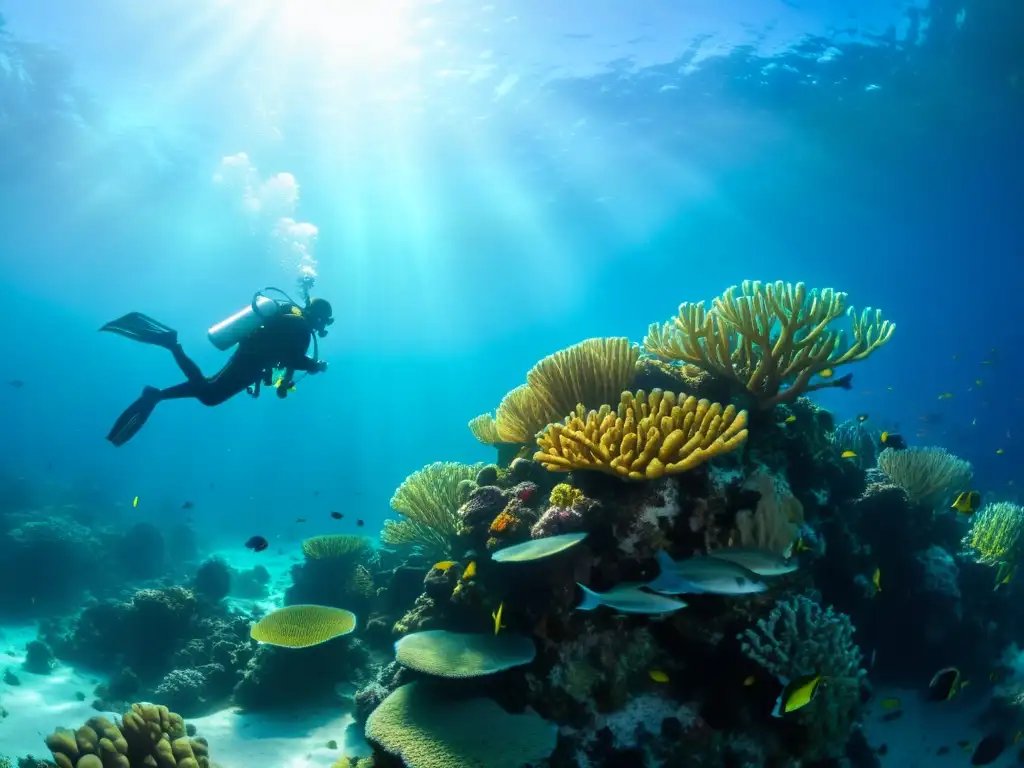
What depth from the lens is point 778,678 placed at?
3.93 meters

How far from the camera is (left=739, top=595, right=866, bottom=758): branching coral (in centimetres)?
394

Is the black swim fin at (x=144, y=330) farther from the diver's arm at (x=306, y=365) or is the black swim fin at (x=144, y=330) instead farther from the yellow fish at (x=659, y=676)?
the yellow fish at (x=659, y=676)

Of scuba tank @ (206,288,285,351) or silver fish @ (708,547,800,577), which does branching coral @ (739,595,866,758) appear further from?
scuba tank @ (206,288,285,351)

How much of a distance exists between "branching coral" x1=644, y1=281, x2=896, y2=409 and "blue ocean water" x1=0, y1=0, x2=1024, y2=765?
473 inches

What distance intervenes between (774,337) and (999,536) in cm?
659

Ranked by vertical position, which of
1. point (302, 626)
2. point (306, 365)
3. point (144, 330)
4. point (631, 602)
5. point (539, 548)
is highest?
point (144, 330)

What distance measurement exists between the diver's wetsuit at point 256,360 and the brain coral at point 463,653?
5.48 meters

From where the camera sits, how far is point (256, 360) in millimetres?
9070

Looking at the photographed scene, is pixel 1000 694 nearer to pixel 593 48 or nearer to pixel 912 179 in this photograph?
pixel 593 48

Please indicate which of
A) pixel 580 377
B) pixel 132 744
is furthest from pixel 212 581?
pixel 580 377

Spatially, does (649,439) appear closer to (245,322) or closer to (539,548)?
(539,548)

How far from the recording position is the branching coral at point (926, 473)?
8031 mm

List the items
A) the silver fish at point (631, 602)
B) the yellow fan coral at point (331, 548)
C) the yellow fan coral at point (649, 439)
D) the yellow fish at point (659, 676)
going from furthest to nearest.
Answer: the yellow fan coral at point (331, 548) < the yellow fan coral at point (649, 439) < the yellow fish at point (659, 676) < the silver fish at point (631, 602)

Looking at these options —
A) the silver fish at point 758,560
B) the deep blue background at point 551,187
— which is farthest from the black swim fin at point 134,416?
the deep blue background at point 551,187
